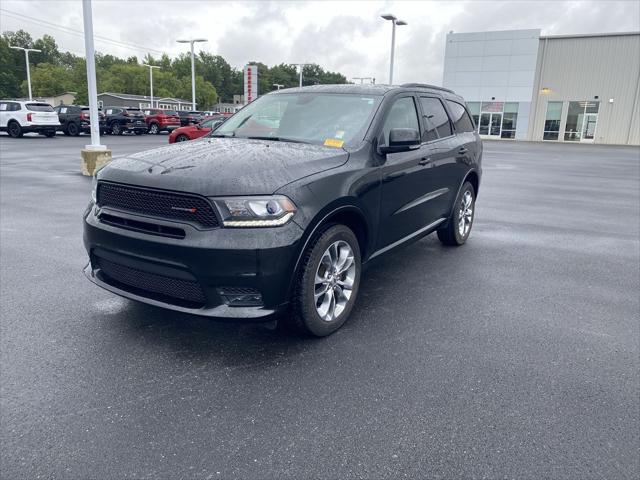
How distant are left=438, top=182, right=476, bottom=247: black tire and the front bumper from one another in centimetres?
341

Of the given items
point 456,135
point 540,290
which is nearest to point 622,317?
point 540,290

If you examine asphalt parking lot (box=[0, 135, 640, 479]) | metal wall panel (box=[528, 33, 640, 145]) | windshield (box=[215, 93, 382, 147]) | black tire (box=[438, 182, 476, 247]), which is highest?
metal wall panel (box=[528, 33, 640, 145])

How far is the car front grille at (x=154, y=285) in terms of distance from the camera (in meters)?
3.25

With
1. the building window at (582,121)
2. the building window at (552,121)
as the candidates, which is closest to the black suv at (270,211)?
the building window at (552,121)

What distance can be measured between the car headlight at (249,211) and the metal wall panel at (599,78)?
47.1 metres

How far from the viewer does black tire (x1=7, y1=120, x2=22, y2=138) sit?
2756 cm

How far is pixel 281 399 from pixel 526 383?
5.08ft

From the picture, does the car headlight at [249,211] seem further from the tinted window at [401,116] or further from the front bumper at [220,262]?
the tinted window at [401,116]

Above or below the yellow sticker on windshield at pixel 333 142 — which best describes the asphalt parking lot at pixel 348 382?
below

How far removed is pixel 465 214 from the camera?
666 cm

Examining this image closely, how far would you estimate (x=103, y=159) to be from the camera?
486 inches

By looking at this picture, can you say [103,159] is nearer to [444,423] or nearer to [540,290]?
[540,290]

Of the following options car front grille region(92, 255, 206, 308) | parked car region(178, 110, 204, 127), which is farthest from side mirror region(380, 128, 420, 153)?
parked car region(178, 110, 204, 127)

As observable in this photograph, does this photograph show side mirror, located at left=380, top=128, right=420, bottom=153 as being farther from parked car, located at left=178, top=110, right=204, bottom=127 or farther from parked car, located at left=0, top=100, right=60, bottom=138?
parked car, located at left=178, top=110, right=204, bottom=127
